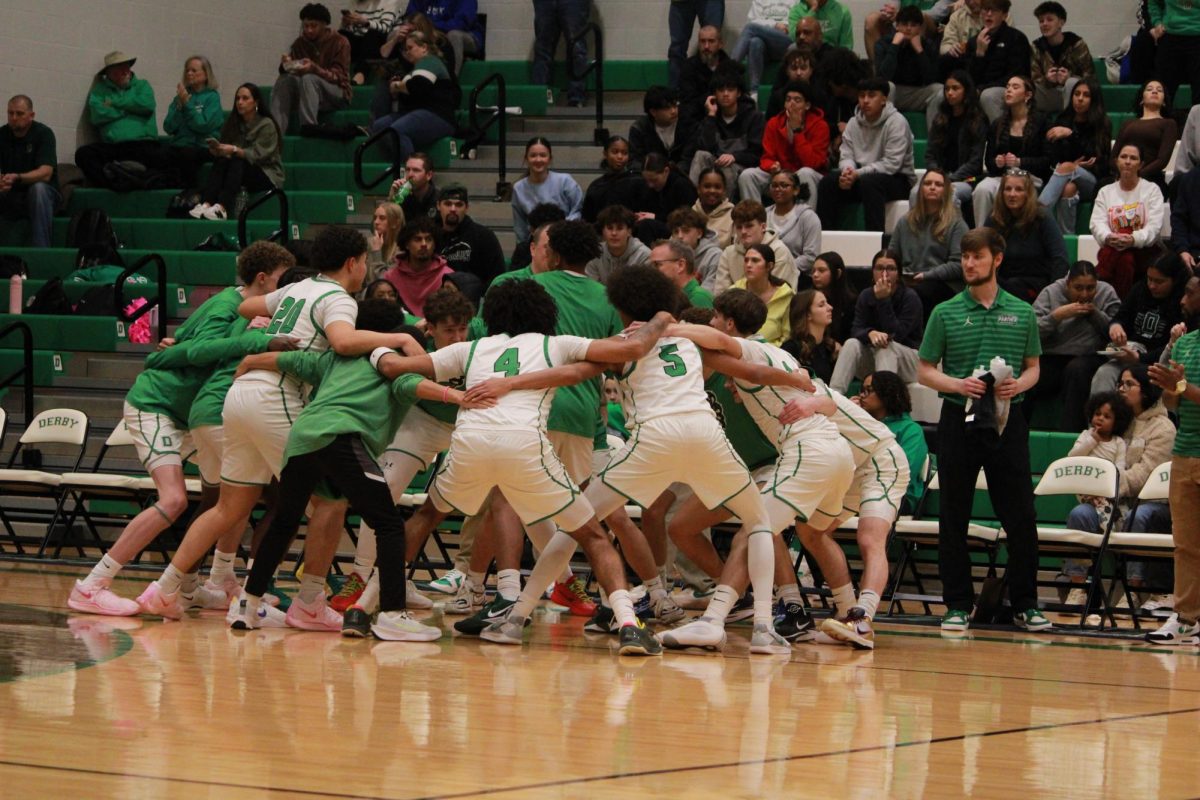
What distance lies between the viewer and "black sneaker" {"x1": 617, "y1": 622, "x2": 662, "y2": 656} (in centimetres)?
657

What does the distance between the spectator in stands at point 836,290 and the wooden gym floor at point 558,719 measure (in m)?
4.19

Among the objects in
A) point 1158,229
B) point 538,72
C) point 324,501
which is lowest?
point 324,501

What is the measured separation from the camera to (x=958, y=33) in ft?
45.9

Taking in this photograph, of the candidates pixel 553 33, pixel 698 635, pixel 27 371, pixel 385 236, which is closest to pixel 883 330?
pixel 385 236

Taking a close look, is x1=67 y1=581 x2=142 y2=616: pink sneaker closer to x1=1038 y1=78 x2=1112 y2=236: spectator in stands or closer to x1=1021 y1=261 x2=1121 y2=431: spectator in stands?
x1=1021 y1=261 x2=1121 y2=431: spectator in stands

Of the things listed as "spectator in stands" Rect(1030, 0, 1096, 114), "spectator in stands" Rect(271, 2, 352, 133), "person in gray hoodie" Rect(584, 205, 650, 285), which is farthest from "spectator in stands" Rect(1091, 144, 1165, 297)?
"spectator in stands" Rect(271, 2, 352, 133)

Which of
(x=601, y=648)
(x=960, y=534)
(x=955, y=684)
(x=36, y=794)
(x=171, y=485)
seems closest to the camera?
(x=36, y=794)

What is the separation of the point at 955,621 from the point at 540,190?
19.0 ft

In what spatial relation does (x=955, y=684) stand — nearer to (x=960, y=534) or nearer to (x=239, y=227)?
(x=960, y=534)

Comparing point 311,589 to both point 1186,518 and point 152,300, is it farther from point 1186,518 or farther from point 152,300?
point 152,300

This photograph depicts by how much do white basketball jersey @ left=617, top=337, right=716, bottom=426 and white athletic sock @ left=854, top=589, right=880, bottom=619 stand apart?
124 cm

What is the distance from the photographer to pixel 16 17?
1535 centimetres

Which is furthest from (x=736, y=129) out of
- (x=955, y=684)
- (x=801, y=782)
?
(x=801, y=782)

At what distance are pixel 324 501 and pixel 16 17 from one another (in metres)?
9.87
